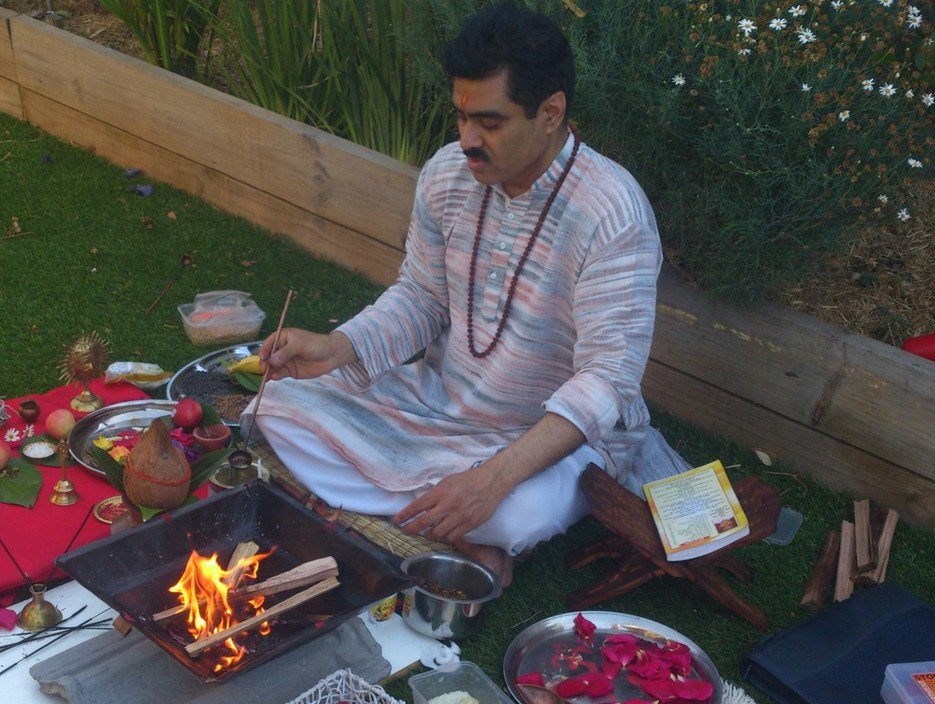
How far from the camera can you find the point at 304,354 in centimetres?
347

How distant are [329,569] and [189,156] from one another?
3879mm

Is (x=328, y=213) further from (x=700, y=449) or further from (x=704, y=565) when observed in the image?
(x=704, y=565)

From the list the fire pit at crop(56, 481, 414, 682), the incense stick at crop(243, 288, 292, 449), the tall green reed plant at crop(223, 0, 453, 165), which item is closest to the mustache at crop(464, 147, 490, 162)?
the incense stick at crop(243, 288, 292, 449)

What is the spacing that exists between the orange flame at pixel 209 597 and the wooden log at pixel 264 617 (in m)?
0.04

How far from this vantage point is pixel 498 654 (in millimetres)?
3152

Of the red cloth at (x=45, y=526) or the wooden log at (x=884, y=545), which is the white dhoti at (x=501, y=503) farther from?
the wooden log at (x=884, y=545)

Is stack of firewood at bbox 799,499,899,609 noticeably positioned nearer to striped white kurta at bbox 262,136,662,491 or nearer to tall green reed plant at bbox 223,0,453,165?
striped white kurta at bbox 262,136,662,491

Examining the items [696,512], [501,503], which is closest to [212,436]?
[501,503]

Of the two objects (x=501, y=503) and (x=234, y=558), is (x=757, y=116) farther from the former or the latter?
(x=234, y=558)

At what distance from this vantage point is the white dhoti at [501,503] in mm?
3230

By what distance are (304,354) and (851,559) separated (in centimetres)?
190

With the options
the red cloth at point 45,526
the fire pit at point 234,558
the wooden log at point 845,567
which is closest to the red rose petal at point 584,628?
the fire pit at point 234,558

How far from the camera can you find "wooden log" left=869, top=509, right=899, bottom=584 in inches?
139

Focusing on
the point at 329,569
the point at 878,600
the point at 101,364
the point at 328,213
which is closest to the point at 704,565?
the point at 878,600
